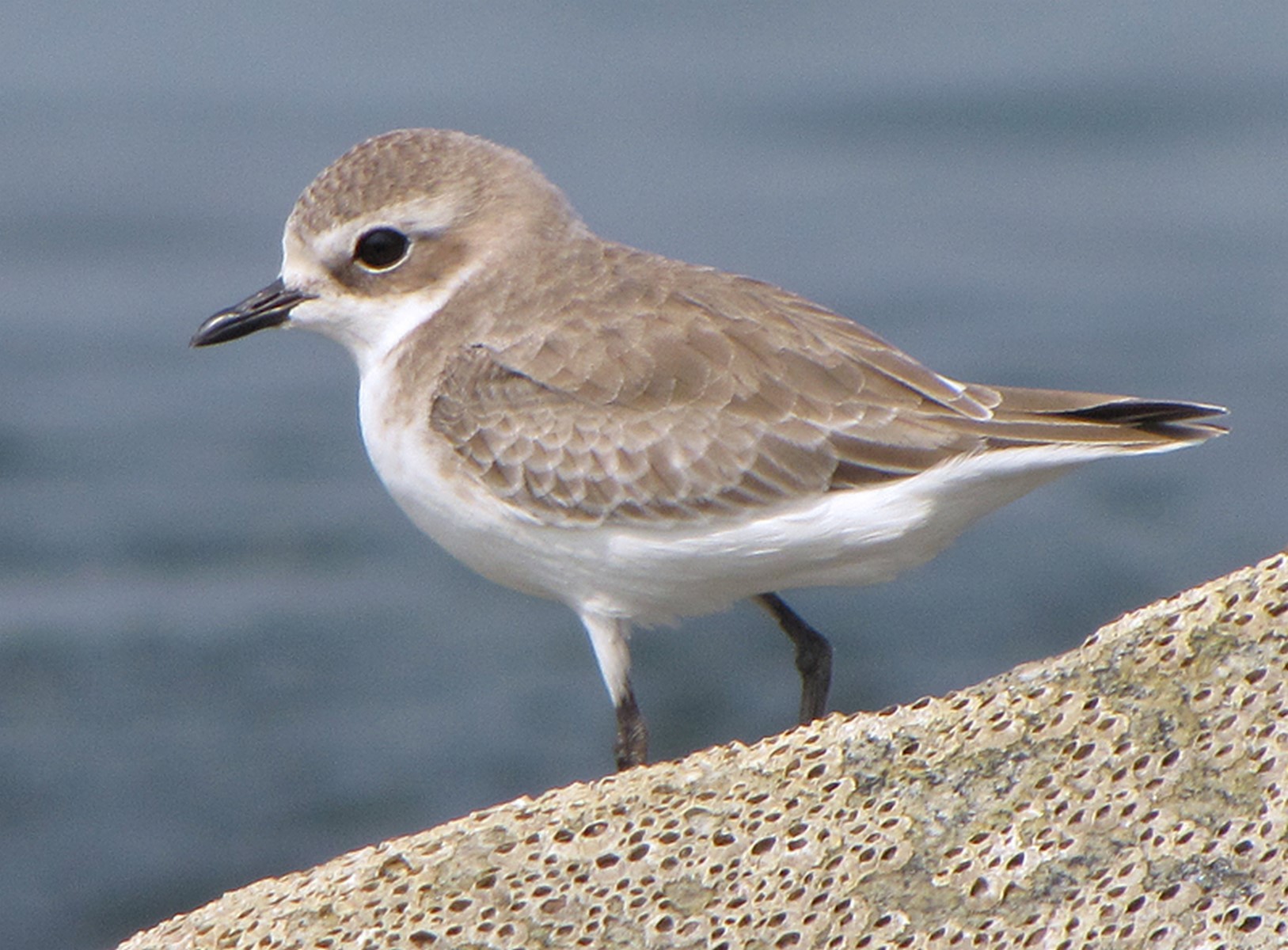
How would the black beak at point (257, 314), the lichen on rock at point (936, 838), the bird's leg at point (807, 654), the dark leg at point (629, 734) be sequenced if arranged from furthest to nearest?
the bird's leg at point (807, 654) < the black beak at point (257, 314) < the dark leg at point (629, 734) < the lichen on rock at point (936, 838)

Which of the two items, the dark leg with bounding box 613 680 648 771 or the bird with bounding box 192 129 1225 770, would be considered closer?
the bird with bounding box 192 129 1225 770

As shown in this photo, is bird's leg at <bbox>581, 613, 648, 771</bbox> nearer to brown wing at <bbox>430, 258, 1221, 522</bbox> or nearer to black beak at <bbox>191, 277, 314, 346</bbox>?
brown wing at <bbox>430, 258, 1221, 522</bbox>

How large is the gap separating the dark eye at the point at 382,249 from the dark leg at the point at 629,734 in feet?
5.27

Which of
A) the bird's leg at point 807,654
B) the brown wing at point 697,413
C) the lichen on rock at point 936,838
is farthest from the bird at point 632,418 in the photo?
the lichen on rock at point 936,838

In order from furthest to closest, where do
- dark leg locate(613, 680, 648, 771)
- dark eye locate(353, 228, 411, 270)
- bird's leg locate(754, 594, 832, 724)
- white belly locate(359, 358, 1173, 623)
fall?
1. bird's leg locate(754, 594, 832, 724)
2. dark eye locate(353, 228, 411, 270)
3. dark leg locate(613, 680, 648, 771)
4. white belly locate(359, 358, 1173, 623)

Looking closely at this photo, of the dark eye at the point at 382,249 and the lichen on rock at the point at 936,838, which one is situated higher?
the dark eye at the point at 382,249

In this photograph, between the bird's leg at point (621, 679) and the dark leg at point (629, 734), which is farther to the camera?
the dark leg at point (629, 734)

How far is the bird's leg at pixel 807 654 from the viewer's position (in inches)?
244

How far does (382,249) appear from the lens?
5992 millimetres

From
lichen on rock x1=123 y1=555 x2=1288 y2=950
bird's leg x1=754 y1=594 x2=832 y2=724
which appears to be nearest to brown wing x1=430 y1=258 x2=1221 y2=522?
bird's leg x1=754 y1=594 x2=832 y2=724

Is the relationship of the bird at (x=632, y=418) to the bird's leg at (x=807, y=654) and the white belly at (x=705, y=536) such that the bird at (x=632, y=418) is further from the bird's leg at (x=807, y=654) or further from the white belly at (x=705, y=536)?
the bird's leg at (x=807, y=654)

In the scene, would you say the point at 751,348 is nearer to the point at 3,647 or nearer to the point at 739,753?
the point at 739,753

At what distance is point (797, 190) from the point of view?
10.6 m

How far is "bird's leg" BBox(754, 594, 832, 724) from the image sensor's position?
6.20 metres
